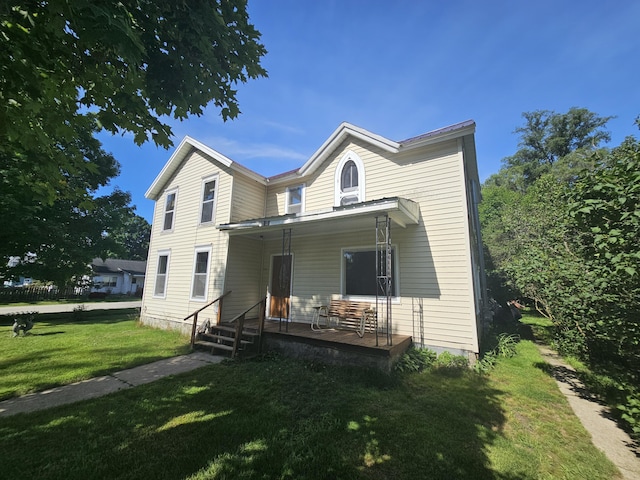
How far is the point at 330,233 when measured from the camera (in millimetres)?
9289

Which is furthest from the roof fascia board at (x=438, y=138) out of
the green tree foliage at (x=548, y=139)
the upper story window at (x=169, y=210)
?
the green tree foliage at (x=548, y=139)

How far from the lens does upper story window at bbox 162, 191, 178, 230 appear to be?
1254cm

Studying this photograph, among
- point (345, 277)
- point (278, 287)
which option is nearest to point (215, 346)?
point (278, 287)

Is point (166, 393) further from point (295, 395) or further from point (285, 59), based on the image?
point (285, 59)

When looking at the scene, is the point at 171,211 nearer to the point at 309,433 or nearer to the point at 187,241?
the point at 187,241

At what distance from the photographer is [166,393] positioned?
5090 millimetres

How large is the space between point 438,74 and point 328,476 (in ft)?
35.1

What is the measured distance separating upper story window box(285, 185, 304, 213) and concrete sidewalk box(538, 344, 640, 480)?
884 cm

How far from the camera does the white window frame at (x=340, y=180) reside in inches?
361

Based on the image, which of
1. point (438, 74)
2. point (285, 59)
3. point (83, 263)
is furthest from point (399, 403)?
point (83, 263)

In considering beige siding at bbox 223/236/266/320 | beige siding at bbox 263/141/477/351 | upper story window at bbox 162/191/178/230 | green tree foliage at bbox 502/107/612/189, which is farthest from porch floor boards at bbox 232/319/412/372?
green tree foliage at bbox 502/107/612/189

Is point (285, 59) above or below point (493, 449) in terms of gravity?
above

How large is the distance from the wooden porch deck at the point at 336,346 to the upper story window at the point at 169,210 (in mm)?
7827

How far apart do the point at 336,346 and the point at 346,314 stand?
1.55 m
